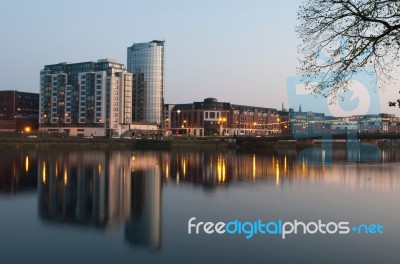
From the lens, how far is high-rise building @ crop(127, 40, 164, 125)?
197 metres

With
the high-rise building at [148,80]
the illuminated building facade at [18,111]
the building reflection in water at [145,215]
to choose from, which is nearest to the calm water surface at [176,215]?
the building reflection in water at [145,215]

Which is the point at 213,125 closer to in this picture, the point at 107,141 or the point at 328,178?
the point at 107,141

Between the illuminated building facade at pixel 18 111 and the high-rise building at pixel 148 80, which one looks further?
the high-rise building at pixel 148 80

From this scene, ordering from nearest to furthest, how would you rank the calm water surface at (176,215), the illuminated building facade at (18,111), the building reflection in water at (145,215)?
1. the calm water surface at (176,215)
2. the building reflection in water at (145,215)
3. the illuminated building facade at (18,111)

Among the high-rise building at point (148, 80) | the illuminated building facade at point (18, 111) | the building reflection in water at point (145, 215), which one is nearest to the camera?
the building reflection in water at point (145, 215)

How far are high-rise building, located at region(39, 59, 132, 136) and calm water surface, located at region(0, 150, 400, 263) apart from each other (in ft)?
413

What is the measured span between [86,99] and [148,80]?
1465 inches

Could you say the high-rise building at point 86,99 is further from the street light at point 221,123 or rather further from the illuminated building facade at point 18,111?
the street light at point 221,123

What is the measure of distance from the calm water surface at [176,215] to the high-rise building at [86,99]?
12587 centimetres

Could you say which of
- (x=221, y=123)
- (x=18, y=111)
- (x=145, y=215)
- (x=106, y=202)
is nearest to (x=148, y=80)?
(x=221, y=123)

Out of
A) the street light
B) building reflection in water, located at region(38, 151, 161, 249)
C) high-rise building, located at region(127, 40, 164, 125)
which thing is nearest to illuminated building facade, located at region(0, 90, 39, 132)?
high-rise building, located at region(127, 40, 164, 125)

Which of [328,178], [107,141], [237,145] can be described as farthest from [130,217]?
[237,145]

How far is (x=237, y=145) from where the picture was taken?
144 metres

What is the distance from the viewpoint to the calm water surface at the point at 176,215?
16094mm
